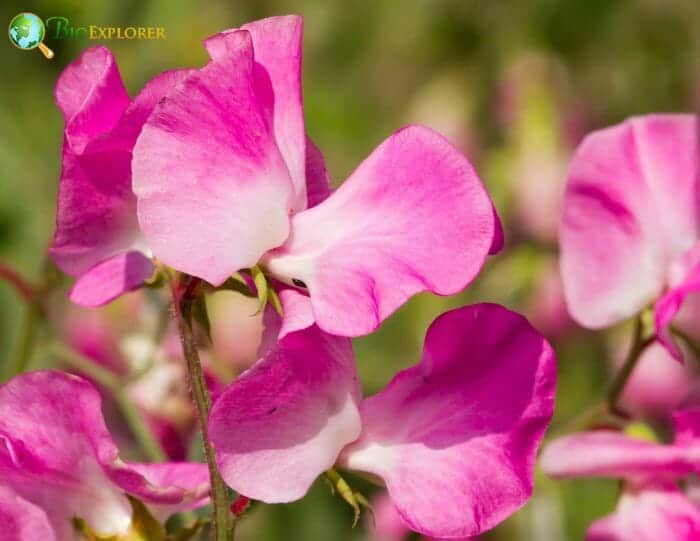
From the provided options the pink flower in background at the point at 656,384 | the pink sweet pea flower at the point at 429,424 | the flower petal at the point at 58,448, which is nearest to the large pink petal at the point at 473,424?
the pink sweet pea flower at the point at 429,424

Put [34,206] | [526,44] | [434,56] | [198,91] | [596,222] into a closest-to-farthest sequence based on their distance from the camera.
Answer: [198,91]
[596,222]
[34,206]
[526,44]
[434,56]

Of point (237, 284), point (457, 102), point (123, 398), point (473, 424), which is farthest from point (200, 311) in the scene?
point (457, 102)

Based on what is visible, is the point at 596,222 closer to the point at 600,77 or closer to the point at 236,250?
the point at 236,250

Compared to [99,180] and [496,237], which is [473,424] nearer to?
[496,237]

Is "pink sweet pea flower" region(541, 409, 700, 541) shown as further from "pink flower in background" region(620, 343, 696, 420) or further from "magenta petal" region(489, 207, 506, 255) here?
"pink flower in background" region(620, 343, 696, 420)

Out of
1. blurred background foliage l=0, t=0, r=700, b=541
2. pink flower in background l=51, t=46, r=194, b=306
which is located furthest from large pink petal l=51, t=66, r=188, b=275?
blurred background foliage l=0, t=0, r=700, b=541

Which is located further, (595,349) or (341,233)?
(595,349)

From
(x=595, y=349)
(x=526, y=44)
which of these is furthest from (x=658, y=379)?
(x=526, y=44)
